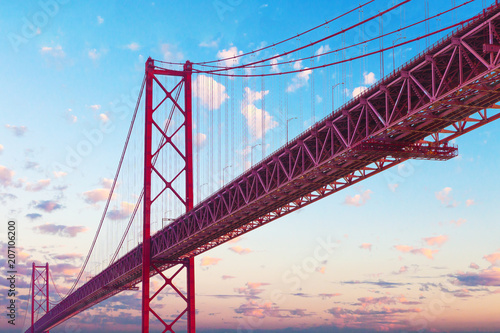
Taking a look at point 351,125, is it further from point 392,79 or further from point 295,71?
point 295,71

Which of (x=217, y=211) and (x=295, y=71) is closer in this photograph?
(x=295, y=71)

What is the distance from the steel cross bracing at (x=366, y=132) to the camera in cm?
2580

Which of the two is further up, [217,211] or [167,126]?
[167,126]

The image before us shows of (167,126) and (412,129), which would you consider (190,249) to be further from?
(412,129)

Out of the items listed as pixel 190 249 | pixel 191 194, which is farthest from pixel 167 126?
pixel 190 249

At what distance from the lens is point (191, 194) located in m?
59.9

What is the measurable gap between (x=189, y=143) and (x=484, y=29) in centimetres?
3980

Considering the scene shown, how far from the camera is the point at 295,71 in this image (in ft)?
150

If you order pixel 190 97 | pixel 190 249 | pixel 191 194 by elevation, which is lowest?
→ pixel 190 249

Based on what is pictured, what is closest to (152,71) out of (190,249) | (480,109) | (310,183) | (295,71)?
(190,249)

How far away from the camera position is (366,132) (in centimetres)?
3222

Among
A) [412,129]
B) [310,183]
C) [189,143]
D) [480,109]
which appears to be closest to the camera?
[480,109]

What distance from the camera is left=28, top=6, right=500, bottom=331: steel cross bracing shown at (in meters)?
25.8

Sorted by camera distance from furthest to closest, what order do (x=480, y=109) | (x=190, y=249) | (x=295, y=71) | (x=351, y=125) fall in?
(x=190, y=249)
(x=295, y=71)
(x=351, y=125)
(x=480, y=109)
